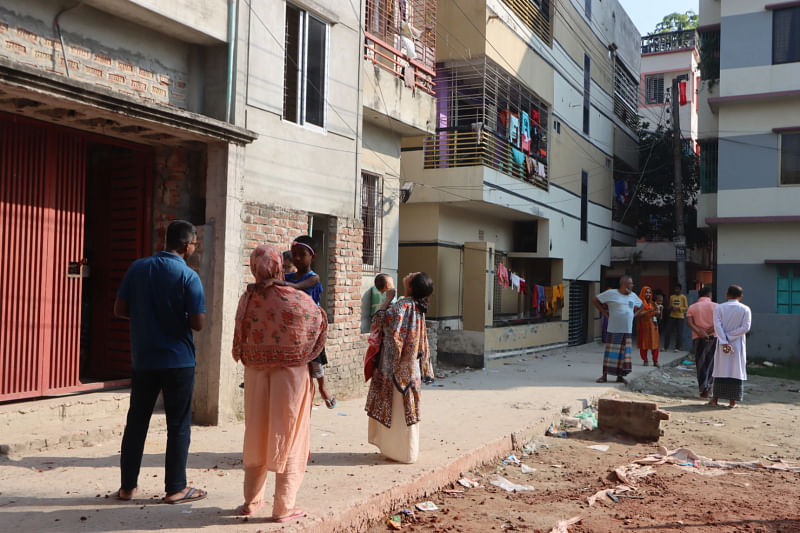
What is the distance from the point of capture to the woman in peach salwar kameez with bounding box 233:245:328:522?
4176mm

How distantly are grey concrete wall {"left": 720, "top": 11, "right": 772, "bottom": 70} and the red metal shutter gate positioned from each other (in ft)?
59.3

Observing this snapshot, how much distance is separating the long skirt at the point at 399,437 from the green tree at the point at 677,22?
121ft

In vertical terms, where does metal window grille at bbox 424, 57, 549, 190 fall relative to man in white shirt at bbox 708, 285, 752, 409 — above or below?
above

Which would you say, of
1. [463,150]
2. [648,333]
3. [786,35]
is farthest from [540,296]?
[786,35]

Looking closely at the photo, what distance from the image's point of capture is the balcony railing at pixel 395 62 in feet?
35.6

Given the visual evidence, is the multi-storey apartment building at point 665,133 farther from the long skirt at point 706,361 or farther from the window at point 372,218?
the window at point 372,218

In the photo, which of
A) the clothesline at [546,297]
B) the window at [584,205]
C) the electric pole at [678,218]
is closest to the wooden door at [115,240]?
the clothesline at [546,297]

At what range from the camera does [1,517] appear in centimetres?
408

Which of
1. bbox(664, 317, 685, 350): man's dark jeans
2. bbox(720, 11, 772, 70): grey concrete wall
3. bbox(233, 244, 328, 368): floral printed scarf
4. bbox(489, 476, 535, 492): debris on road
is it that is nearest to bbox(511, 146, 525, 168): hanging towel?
bbox(664, 317, 685, 350): man's dark jeans

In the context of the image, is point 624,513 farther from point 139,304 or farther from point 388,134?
point 388,134

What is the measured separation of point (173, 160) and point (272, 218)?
1249 mm

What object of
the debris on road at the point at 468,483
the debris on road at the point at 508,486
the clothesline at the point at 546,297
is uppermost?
the clothesline at the point at 546,297

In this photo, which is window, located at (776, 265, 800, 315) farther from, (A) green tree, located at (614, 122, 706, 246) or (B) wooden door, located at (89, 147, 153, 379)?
(B) wooden door, located at (89, 147, 153, 379)

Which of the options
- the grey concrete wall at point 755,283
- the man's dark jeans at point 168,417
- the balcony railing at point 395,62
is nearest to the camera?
the man's dark jeans at point 168,417
